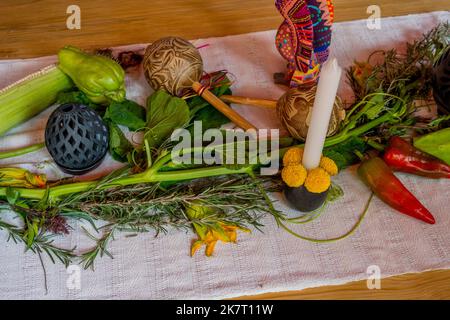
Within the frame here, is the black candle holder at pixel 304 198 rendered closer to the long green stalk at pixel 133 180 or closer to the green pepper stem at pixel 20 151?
the long green stalk at pixel 133 180

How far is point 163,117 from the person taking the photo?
2.87 feet

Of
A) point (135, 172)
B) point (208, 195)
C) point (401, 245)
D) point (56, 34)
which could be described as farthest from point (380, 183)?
point (56, 34)

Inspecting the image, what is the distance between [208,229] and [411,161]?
335 millimetres

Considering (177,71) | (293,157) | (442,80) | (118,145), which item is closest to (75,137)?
(118,145)

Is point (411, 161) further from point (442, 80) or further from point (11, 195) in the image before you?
point (11, 195)

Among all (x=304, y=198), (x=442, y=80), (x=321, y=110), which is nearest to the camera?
(x=321, y=110)

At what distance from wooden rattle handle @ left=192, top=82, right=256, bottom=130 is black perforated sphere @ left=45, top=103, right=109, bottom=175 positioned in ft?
0.57

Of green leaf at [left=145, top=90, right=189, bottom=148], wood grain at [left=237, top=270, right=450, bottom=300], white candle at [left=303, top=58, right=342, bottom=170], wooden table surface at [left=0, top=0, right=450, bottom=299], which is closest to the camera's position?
white candle at [left=303, top=58, right=342, bottom=170]

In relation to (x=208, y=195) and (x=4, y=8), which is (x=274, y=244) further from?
(x=4, y=8)

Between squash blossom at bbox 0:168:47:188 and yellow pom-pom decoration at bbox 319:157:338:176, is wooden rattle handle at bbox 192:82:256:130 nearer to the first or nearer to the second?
yellow pom-pom decoration at bbox 319:157:338:176

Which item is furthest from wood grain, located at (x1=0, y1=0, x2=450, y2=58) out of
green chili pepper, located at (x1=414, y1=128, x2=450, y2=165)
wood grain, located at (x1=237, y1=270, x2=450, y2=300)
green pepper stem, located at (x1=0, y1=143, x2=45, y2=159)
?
wood grain, located at (x1=237, y1=270, x2=450, y2=300)

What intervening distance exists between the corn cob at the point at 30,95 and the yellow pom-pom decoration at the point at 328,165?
0.47 m

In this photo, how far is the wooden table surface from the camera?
1.09 metres

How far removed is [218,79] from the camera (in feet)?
3.12
